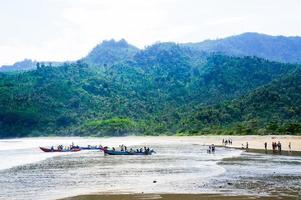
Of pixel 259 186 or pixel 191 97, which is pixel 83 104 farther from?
pixel 259 186

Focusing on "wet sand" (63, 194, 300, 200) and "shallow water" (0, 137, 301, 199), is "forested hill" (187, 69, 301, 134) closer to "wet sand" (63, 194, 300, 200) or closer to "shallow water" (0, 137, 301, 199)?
"shallow water" (0, 137, 301, 199)

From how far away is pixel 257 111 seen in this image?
106 meters

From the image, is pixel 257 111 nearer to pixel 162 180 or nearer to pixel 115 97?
pixel 162 180

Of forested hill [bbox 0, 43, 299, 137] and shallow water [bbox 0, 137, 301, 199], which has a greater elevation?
forested hill [bbox 0, 43, 299, 137]

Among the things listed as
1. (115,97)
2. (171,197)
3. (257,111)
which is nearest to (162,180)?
(171,197)

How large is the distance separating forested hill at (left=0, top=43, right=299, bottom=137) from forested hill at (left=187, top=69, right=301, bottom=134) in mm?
13482

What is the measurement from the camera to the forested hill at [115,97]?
476 ft

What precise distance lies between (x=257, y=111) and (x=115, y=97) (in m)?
80.8

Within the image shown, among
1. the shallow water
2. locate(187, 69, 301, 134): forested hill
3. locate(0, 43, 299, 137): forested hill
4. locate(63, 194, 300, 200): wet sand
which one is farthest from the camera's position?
locate(0, 43, 299, 137): forested hill

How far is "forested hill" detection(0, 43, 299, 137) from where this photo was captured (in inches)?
5717

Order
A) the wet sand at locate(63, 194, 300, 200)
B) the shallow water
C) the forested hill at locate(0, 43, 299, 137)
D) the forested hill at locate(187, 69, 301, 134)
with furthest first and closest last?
the forested hill at locate(0, 43, 299, 137), the forested hill at locate(187, 69, 301, 134), the shallow water, the wet sand at locate(63, 194, 300, 200)

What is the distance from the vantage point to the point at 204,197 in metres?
21.9

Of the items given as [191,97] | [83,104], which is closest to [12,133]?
[83,104]

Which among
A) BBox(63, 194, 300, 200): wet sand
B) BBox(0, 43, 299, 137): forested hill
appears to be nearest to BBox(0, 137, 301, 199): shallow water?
BBox(63, 194, 300, 200): wet sand
